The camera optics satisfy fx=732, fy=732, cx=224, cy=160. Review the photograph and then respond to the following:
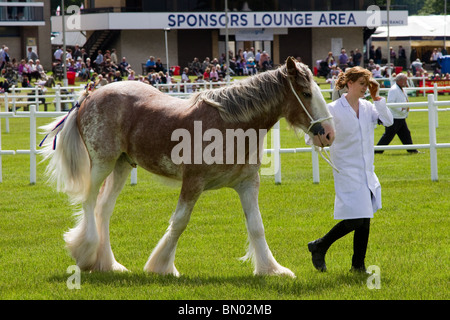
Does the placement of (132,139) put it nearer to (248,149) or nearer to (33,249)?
(248,149)

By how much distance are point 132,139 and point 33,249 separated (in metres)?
2.04

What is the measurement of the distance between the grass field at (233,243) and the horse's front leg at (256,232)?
18cm

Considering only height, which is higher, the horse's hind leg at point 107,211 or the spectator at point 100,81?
the spectator at point 100,81

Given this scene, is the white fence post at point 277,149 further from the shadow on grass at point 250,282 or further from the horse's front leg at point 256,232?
the shadow on grass at point 250,282

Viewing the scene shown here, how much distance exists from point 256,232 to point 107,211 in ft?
5.46

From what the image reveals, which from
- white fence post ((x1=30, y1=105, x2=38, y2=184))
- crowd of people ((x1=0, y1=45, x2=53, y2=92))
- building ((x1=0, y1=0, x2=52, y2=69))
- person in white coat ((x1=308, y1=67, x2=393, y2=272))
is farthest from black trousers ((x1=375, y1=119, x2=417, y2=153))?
building ((x1=0, y1=0, x2=52, y2=69))

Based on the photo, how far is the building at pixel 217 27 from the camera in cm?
5462

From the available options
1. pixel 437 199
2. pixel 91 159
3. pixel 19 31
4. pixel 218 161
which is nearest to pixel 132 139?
pixel 91 159

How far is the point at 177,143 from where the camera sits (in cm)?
680

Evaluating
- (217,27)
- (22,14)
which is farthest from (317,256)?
(217,27)

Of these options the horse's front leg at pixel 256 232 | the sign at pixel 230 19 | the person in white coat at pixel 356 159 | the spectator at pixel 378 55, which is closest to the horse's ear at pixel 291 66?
the person in white coat at pixel 356 159

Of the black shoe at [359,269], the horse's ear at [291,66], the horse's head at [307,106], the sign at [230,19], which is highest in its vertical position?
the sign at [230,19]

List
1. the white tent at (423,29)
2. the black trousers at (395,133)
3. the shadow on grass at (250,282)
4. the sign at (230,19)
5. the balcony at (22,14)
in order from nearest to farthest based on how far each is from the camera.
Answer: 1. the shadow on grass at (250,282)
2. the black trousers at (395,133)
3. the balcony at (22,14)
4. the sign at (230,19)
5. the white tent at (423,29)

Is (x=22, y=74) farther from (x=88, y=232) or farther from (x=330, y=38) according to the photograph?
(x=88, y=232)
